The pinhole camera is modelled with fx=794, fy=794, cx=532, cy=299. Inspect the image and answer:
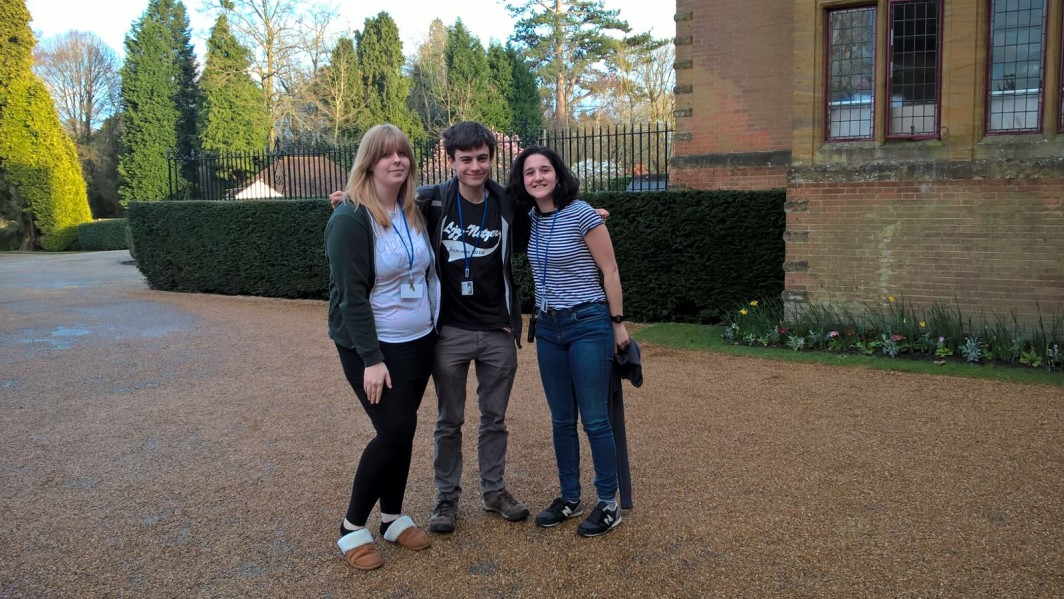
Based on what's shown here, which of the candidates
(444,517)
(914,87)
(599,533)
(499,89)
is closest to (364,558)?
(444,517)

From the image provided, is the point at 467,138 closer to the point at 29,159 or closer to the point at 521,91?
the point at 29,159

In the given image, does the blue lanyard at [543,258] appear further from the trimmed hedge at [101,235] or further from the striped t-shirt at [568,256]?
the trimmed hedge at [101,235]

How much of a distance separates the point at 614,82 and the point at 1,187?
2474 centimetres

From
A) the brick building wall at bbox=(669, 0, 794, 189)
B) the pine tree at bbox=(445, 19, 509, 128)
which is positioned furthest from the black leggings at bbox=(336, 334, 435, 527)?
the pine tree at bbox=(445, 19, 509, 128)

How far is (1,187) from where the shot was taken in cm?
3003

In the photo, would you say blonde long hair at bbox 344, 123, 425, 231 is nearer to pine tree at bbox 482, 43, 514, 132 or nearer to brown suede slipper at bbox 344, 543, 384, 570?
brown suede slipper at bbox 344, 543, 384, 570

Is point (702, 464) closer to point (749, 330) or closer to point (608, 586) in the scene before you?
point (608, 586)

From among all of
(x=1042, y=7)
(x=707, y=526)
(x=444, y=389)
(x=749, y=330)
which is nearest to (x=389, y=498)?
(x=444, y=389)

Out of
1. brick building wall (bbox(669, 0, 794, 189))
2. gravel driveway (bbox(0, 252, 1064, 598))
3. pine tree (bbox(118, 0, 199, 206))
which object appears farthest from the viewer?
pine tree (bbox(118, 0, 199, 206))

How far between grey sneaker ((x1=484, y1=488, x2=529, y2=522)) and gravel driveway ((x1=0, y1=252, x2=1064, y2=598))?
0.05 meters

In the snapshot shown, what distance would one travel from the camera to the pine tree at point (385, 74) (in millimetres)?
35250

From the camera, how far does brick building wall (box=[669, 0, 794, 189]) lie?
1087cm

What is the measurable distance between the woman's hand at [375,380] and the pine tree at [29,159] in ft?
104

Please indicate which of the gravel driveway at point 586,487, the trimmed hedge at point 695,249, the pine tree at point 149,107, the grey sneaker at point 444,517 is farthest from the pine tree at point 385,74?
the grey sneaker at point 444,517
